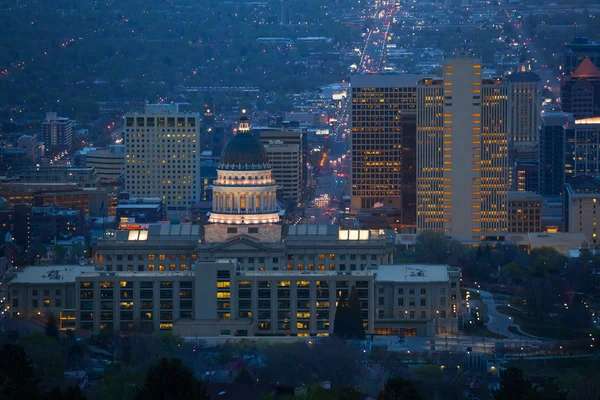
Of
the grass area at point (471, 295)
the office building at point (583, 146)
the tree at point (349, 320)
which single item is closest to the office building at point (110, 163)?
the office building at point (583, 146)

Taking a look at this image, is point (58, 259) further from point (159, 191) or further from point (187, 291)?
point (159, 191)

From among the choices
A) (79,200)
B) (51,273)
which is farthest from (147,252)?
(79,200)

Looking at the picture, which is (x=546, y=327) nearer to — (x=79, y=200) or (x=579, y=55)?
(x=79, y=200)

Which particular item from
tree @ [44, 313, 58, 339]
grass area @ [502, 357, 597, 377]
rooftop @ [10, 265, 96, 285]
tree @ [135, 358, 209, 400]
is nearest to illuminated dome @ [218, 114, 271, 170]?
rooftop @ [10, 265, 96, 285]

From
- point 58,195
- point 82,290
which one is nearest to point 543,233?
point 58,195

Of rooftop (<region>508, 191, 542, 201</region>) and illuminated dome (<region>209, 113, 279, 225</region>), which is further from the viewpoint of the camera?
rooftop (<region>508, 191, 542, 201</region>)

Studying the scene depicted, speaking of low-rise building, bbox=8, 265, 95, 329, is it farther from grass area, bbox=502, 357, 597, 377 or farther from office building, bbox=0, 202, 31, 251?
office building, bbox=0, 202, 31, 251
